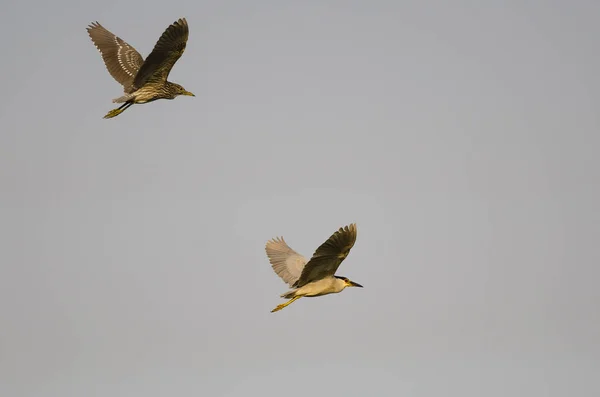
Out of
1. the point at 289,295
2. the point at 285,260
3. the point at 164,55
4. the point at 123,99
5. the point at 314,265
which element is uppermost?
the point at 164,55

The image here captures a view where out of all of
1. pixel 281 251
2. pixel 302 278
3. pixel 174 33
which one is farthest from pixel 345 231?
pixel 174 33

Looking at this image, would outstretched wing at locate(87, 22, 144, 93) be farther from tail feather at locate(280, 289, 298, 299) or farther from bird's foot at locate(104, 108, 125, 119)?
tail feather at locate(280, 289, 298, 299)

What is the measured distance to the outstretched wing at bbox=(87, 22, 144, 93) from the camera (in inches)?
1179

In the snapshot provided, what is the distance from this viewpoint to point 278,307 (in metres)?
25.5

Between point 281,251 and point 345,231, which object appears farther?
point 281,251

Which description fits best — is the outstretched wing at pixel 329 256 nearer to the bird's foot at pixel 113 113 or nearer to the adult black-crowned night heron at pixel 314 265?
the adult black-crowned night heron at pixel 314 265

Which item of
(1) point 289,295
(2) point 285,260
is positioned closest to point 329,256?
(1) point 289,295

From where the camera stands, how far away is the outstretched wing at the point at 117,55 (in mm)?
29953

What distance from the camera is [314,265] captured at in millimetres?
25078

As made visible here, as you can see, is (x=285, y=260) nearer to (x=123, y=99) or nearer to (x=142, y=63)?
(x=123, y=99)

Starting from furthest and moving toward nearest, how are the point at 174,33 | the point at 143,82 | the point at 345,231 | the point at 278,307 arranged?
the point at 143,82, the point at 174,33, the point at 278,307, the point at 345,231

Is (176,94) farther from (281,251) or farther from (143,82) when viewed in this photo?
(281,251)

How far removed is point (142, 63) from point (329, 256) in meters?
9.66

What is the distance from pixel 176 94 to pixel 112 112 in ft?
7.19
